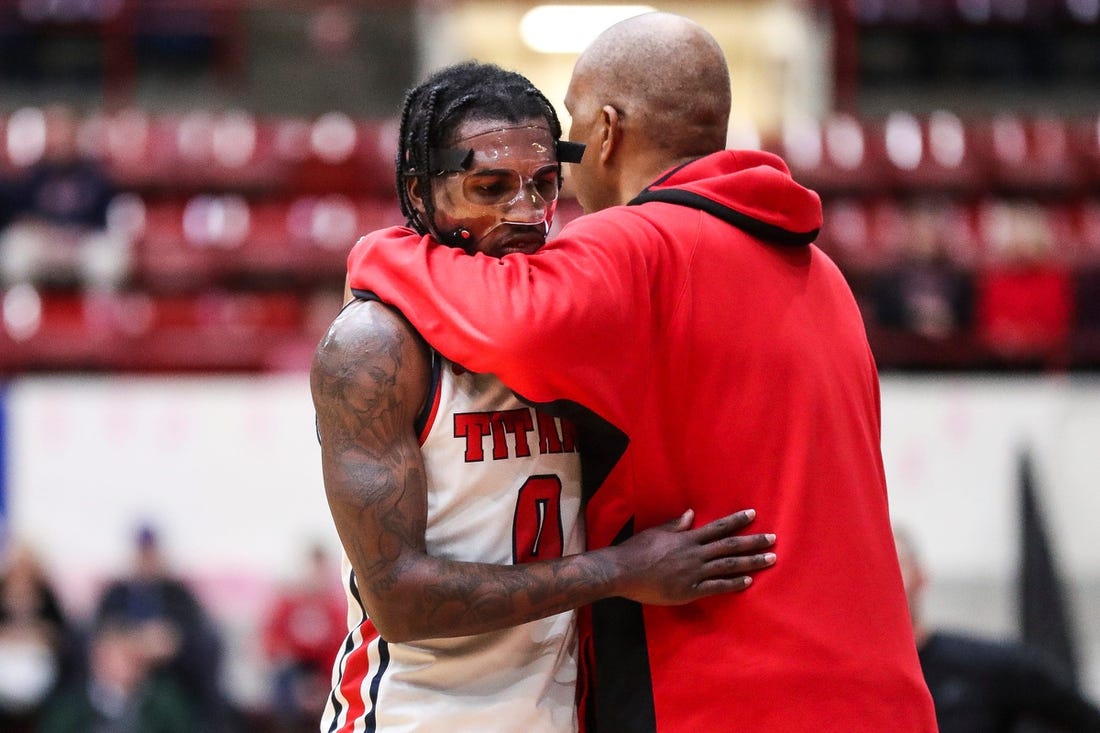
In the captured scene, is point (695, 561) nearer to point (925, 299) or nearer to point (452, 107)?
point (452, 107)

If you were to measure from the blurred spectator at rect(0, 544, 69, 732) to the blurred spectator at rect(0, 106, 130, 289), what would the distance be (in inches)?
117

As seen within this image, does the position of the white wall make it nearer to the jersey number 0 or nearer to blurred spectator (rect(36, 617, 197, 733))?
blurred spectator (rect(36, 617, 197, 733))

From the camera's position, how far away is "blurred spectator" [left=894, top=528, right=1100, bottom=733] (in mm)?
3975

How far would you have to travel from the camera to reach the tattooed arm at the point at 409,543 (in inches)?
83.1

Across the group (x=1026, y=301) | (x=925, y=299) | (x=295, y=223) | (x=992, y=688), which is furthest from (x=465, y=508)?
(x=295, y=223)

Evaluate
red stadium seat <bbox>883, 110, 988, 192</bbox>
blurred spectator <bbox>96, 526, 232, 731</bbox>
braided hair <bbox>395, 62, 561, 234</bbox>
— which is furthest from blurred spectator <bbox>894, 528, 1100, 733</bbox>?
red stadium seat <bbox>883, 110, 988, 192</bbox>

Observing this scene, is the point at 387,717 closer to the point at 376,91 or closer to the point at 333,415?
the point at 333,415

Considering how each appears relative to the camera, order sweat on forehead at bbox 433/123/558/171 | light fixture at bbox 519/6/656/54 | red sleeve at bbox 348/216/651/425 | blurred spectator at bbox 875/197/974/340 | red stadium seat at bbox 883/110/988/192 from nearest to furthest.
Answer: red sleeve at bbox 348/216/651/425
sweat on forehead at bbox 433/123/558/171
blurred spectator at bbox 875/197/974/340
red stadium seat at bbox 883/110/988/192
light fixture at bbox 519/6/656/54

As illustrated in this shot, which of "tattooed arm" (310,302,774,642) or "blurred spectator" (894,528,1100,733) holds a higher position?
"tattooed arm" (310,302,774,642)

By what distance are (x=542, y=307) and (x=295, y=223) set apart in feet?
28.6

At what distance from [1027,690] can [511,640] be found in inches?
91.3

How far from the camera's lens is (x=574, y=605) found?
217cm

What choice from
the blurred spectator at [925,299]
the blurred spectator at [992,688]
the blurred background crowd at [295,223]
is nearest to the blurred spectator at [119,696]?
the blurred background crowd at [295,223]

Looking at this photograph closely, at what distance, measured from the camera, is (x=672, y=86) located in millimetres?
2441
